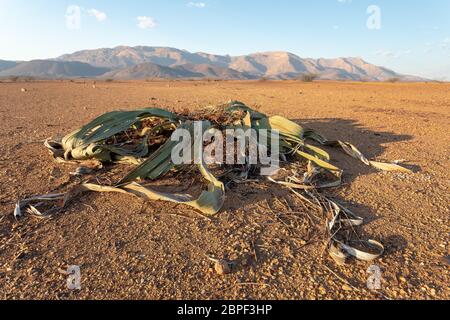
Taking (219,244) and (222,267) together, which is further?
(219,244)

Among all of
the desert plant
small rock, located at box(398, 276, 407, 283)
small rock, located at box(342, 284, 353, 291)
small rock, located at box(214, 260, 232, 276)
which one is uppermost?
the desert plant

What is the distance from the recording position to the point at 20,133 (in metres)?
4.74

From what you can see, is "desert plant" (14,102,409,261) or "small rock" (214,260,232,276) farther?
"desert plant" (14,102,409,261)

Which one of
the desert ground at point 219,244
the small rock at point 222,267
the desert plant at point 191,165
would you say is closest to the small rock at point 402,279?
the desert ground at point 219,244

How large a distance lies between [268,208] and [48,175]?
1934 millimetres

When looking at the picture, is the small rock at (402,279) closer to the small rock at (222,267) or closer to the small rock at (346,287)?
the small rock at (346,287)

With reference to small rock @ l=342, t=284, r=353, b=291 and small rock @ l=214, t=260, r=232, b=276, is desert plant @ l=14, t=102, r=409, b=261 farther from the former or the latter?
small rock @ l=214, t=260, r=232, b=276

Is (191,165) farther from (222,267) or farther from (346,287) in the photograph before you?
(346,287)

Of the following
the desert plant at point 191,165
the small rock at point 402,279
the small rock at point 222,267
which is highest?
the desert plant at point 191,165

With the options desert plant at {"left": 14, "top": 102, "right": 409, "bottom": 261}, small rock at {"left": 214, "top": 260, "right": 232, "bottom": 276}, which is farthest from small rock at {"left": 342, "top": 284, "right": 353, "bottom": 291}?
small rock at {"left": 214, "top": 260, "right": 232, "bottom": 276}

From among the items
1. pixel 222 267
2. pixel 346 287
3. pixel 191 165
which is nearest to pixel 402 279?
pixel 346 287
